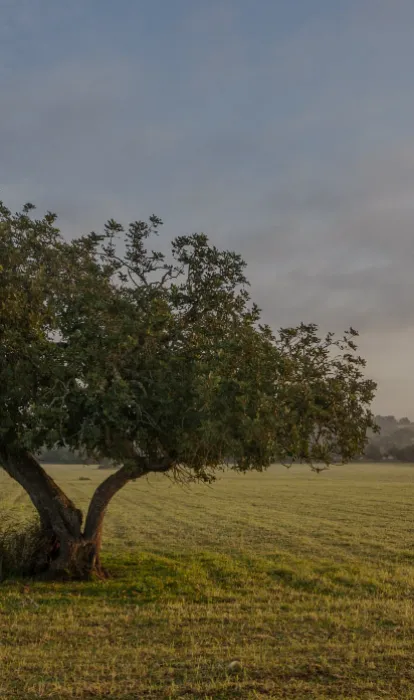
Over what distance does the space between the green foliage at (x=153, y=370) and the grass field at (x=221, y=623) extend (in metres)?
3.84

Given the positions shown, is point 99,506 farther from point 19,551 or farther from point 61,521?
point 19,551

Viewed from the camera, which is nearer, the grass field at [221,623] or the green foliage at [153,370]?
the grass field at [221,623]

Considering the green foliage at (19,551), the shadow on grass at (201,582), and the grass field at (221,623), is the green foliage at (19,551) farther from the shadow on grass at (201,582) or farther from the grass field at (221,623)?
the grass field at (221,623)

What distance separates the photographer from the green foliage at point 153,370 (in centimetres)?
1784

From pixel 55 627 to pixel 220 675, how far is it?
5191 mm

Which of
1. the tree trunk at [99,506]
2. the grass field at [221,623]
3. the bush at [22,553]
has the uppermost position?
the tree trunk at [99,506]

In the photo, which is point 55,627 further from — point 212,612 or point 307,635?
point 307,635

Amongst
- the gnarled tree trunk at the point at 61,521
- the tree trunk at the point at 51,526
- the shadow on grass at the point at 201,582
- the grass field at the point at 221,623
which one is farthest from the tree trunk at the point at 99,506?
the grass field at the point at 221,623

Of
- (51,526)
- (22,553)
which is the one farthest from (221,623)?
(22,553)

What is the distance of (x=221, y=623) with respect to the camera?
15.6 m

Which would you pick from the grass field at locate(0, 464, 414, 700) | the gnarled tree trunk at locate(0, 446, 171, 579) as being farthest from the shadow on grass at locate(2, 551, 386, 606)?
the gnarled tree trunk at locate(0, 446, 171, 579)

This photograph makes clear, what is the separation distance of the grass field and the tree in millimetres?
3461

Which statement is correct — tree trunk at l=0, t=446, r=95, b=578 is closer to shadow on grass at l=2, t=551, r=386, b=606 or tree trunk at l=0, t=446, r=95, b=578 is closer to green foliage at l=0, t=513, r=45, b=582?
green foliage at l=0, t=513, r=45, b=582

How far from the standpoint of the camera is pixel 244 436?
18219mm
